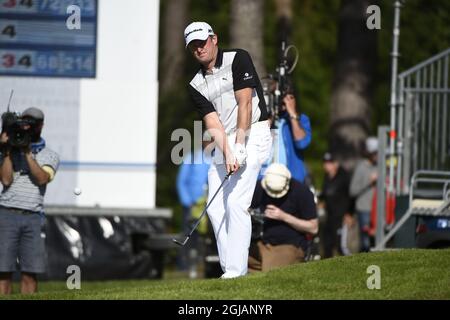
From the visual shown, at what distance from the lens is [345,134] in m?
24.5

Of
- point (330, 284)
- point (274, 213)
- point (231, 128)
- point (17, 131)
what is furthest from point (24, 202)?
point (330, 284)

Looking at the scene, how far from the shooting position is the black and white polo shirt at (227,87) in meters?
11.2

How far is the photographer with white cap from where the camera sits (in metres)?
13.6

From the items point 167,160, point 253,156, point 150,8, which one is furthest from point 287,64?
point 167,160

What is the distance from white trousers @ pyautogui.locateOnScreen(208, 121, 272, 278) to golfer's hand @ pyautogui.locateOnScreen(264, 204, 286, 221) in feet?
7.16

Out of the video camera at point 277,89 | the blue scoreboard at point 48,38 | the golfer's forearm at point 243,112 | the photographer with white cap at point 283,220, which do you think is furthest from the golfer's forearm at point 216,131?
the blue scoreboard at point 48,38

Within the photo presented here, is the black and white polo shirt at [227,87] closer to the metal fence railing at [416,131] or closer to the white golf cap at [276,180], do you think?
the white golf cap at [276,180]

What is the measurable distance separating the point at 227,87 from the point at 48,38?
Result: 237 inches

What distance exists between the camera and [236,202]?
11.2 m

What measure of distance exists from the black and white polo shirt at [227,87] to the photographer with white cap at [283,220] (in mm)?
2261

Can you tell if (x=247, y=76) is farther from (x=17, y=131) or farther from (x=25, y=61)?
(x=25, y=61)

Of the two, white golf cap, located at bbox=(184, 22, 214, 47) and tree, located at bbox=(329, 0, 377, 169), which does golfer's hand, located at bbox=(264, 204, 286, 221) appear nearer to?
white golf cap, located at bbox=(184, 22, 214, 47)

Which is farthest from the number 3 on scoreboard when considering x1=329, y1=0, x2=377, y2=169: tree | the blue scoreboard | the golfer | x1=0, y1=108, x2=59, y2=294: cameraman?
x1=329, y1=0, x2=377, y2=169: tree

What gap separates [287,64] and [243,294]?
5472mm
